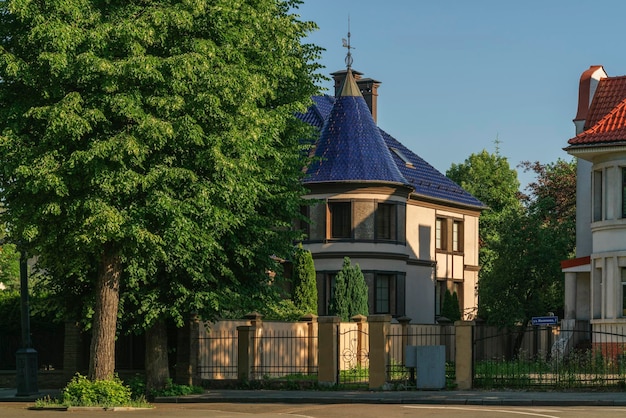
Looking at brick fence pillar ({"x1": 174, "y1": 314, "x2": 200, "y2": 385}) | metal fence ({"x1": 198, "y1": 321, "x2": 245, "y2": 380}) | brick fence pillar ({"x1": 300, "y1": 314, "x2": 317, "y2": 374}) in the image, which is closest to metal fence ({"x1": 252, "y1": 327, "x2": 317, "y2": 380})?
brick fence pillar ({"x1": 300, "y1": 314, "x2": 317, "y2": 374})

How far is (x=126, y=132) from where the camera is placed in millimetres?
27953

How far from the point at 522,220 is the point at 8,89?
82.4 ft

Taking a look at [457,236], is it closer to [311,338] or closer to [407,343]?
[407,343]

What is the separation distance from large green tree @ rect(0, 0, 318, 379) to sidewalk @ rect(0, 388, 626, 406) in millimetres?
2657

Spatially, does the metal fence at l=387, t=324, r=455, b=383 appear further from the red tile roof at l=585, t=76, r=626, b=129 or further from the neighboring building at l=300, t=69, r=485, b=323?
the red tile roof at l=585, t=76, r=626, b=129

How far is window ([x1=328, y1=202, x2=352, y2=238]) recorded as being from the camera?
4934 cm

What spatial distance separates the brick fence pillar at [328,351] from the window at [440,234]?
75.4ft

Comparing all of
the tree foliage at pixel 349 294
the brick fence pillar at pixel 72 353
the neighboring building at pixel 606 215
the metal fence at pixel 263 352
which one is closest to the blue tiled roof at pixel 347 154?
the tree foliage at pixel 349 294

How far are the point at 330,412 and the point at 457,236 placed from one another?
33426mm

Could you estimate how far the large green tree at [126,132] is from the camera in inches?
1086

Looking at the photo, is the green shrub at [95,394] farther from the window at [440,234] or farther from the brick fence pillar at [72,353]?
the window at [440,234]

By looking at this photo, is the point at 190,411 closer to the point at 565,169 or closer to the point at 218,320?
the point at 218,320

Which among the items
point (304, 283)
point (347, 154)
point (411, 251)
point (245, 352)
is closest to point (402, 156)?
point (411, 251)

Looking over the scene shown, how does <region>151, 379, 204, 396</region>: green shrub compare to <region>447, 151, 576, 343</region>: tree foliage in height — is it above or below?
below
